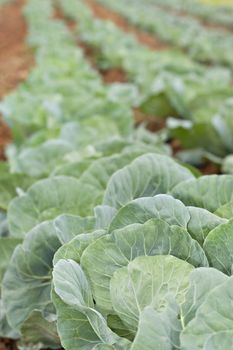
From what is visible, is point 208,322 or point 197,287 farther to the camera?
point 197,287

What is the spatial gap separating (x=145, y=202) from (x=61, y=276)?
0.38 m

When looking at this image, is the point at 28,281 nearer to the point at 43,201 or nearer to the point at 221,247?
the point at 43,201

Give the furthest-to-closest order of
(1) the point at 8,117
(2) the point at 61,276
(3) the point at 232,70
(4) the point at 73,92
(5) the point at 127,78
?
(3) the point at 232,70
(5) the point at 127,78
(4) the point at 73,92
(1) the point at 8,117
(2) the point at 61,276

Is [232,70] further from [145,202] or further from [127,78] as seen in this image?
[145,202]

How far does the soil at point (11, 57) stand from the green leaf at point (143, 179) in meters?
3.27

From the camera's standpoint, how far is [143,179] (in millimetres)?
2230

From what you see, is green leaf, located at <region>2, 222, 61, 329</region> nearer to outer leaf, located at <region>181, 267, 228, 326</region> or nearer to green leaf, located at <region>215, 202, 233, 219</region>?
green leaf, located at <region>215, 202, 233, 219</region>

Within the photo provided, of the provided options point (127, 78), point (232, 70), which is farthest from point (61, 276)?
point (232, 70)

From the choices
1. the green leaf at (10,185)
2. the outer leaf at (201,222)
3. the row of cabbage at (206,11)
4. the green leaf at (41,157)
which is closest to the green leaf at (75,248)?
the outer leaf at (201,222)

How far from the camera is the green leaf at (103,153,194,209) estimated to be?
2.19m

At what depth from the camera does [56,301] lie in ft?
5.74

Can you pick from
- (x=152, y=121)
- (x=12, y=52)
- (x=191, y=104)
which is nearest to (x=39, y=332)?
(x=191, y=104)

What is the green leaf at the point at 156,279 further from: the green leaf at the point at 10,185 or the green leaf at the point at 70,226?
the green leaf at the point at 10,185

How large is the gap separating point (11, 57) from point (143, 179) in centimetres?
990
